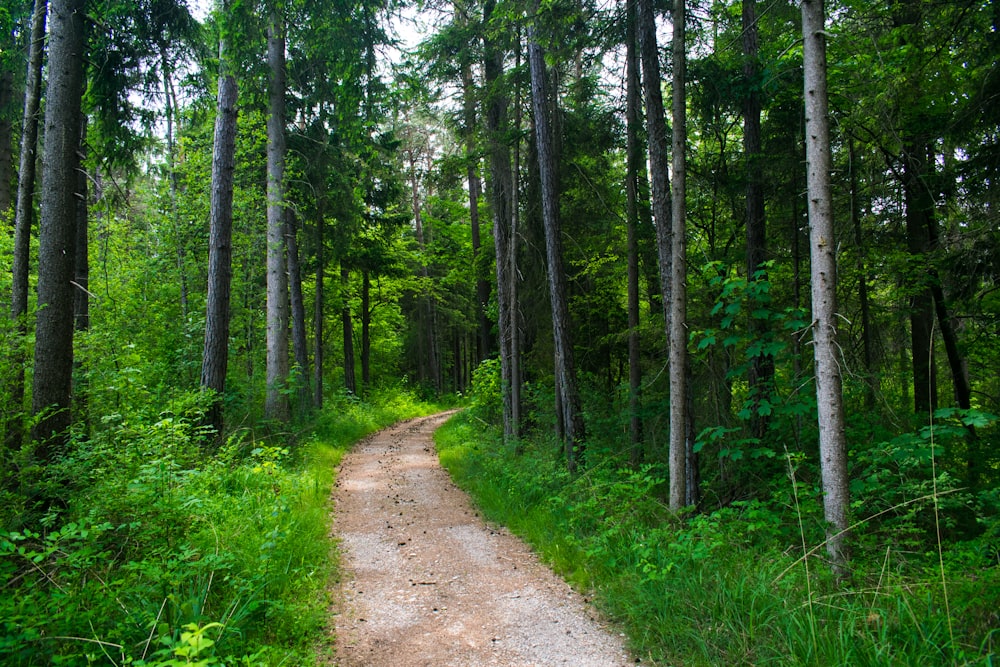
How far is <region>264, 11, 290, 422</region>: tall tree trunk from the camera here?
39.7 ft

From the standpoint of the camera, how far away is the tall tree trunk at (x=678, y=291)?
622 centimetres

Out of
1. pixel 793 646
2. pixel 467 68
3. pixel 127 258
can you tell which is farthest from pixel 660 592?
pixel 127 258

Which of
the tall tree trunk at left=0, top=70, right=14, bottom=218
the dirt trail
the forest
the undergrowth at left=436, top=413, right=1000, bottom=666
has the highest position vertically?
the tall tree trunk at left=0, top=70, right=14, bottom=218

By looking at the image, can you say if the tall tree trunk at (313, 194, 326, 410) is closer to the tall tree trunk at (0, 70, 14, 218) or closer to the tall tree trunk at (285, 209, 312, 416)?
the tall tree trunk at (285, 209, 312, 416)

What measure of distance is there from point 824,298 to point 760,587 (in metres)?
2.34

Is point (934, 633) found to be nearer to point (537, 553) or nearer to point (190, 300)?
point (537, 553)

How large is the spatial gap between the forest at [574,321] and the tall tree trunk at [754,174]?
5 centimetres

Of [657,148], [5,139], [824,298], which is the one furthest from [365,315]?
[824,298]

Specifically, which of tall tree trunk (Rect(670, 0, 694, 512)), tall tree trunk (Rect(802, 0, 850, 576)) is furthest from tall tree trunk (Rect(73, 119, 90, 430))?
tall tree trunk (Rect(802, 0, 850, 576))

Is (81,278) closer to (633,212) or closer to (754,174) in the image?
(633,212)

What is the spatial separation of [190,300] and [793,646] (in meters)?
13.6

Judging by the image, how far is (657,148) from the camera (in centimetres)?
730

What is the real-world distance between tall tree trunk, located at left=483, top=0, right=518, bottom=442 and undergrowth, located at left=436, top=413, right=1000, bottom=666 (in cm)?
551

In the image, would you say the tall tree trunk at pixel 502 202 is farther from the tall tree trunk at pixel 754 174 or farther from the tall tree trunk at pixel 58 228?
the tall tree trunk at pixel 58 228
